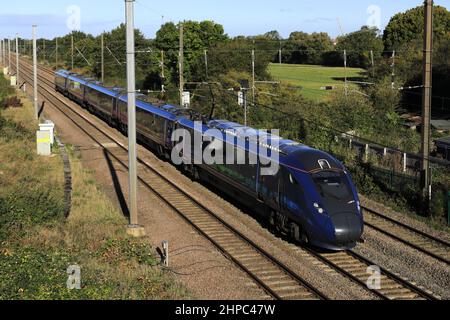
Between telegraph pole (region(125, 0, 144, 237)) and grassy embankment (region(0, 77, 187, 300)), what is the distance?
0.52 metres

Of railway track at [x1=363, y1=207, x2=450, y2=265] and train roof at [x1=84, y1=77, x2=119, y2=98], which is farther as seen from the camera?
train roof at [x1=84, y1=77, x2=119, y2=98]

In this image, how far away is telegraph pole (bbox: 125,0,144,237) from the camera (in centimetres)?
1669

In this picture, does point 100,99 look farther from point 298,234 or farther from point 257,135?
point 298,234

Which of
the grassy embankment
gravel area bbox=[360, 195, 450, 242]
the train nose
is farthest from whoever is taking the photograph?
gravel area bbox=[360, 195, 450, 242]

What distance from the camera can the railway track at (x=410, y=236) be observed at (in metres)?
16.8

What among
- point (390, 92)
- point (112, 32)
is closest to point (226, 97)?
point (390, 92)

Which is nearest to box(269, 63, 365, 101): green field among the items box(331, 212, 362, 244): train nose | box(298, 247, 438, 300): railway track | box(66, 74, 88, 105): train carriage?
box(66, 74, 88, 105): train carriage

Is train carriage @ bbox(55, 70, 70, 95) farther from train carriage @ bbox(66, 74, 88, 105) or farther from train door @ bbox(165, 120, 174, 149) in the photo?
train door @ bbox(165, 120, 174, 149)

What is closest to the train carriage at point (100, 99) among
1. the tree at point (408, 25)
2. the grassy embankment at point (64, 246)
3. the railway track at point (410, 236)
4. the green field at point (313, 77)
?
the grassy embankment at point (64, 246)

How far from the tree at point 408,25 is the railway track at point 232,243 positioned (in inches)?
2902

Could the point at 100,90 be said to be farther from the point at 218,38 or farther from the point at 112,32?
the point at 112,32

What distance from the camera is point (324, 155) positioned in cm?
1653

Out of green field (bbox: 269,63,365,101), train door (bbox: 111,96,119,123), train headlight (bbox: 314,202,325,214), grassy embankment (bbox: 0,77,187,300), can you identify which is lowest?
grassy embankment (bbox: 0,77,187,300)

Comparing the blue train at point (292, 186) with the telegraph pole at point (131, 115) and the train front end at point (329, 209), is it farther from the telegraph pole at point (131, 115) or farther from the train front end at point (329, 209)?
the telegraph pole at point (131, 115)
